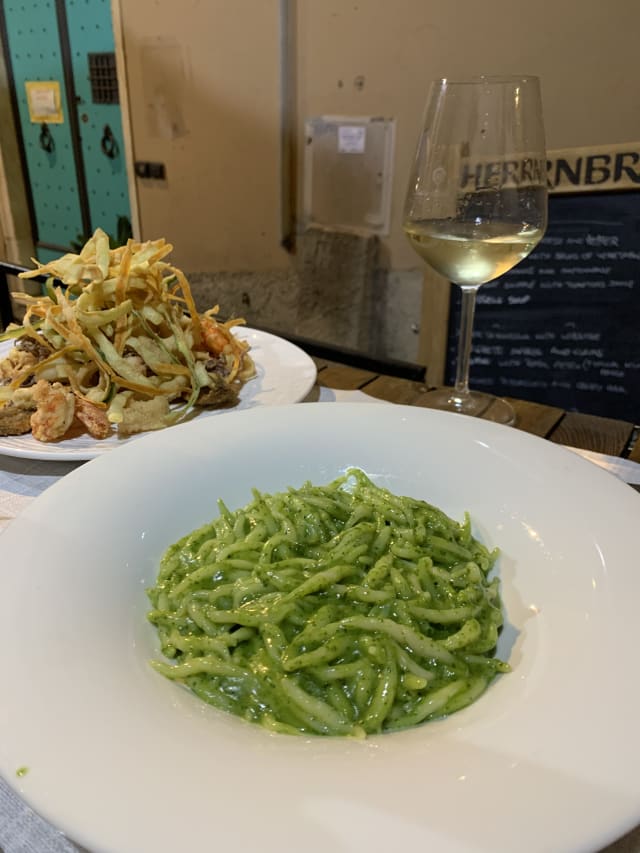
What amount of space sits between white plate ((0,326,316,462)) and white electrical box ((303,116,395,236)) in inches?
101

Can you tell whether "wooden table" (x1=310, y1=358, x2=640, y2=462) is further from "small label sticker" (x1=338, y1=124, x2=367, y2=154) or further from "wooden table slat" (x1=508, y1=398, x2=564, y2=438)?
"small label sticker" (x1=338, y1=124, x2=367, y2=154)

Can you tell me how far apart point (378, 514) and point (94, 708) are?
1.58 feet

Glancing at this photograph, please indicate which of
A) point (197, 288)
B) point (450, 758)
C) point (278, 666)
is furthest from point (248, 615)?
point (197, 288)

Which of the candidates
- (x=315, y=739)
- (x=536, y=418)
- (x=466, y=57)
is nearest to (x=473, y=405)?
(x=536, y=418)

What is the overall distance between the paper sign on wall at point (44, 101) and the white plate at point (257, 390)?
17.6 ft

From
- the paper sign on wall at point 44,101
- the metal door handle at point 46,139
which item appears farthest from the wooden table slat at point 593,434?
the metal door handle at point 46,139

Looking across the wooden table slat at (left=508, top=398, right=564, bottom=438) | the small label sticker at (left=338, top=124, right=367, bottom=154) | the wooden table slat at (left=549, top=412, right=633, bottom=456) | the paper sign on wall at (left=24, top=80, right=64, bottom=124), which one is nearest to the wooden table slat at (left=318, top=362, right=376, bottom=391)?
the wooden table slat at (left=508, top=398, right=564, bottom=438)

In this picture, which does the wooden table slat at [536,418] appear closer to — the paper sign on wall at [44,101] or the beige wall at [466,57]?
the beige wall at [466,57]

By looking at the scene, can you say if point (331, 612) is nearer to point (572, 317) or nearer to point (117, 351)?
point (117, 351)

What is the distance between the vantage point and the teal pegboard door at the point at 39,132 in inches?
228

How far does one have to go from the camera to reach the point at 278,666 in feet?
2.37

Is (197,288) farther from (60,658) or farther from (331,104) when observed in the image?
(60,658)

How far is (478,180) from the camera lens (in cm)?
132

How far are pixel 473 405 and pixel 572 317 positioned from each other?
1.31 m
